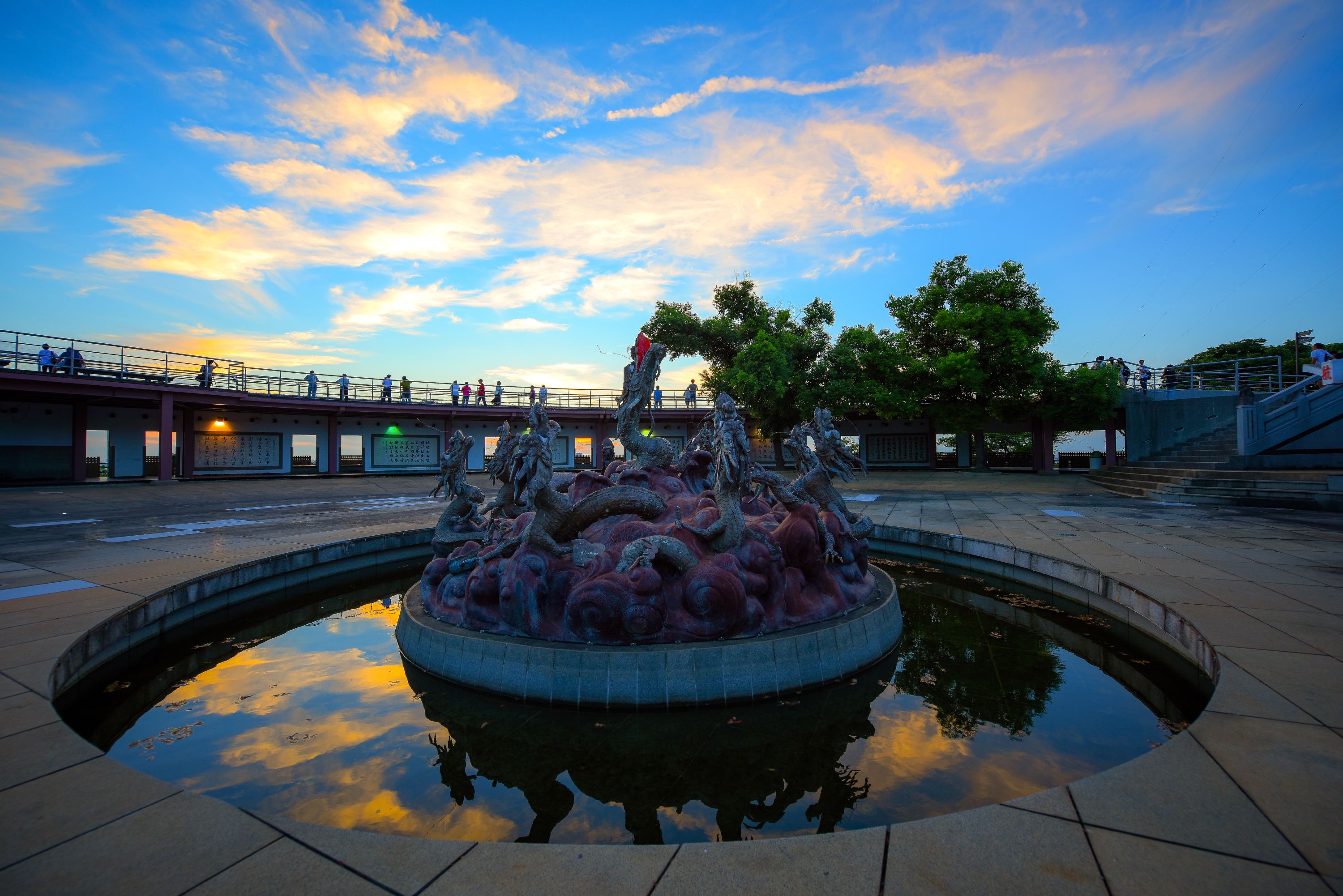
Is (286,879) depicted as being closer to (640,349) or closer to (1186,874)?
(1186,874)

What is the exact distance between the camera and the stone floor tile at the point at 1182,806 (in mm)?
2260

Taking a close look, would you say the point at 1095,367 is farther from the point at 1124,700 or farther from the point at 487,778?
the point at 487,778

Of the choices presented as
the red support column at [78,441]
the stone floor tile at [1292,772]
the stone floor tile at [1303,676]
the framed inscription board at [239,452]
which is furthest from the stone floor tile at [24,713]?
the framed inscription board at [239,452]

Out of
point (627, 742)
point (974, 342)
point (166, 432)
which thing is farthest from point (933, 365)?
point (166, 432)

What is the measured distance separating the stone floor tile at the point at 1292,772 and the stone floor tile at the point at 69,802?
4957 mm

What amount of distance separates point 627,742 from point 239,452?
2899 cm

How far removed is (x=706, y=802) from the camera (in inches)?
131

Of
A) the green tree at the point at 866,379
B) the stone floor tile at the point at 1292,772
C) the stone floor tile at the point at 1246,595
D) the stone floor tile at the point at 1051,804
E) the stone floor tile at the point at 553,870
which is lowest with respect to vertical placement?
the stone floor tile at the point at 553,870

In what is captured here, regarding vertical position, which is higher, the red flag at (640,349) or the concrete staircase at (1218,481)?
the red flag at (640,349)

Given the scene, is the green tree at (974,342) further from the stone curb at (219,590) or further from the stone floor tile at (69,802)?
the stone floor tile at (69,802)

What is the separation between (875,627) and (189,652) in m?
6.89

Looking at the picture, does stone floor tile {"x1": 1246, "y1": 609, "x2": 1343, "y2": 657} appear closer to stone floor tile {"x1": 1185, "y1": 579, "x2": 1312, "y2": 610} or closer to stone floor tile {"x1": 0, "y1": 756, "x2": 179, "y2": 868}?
stone floor tile {"x1": 1185, "y1": 579, "x2": 1312, "y2": 610}

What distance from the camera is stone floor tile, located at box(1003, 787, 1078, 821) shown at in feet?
8.11

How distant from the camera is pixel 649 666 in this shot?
14.5 feet
